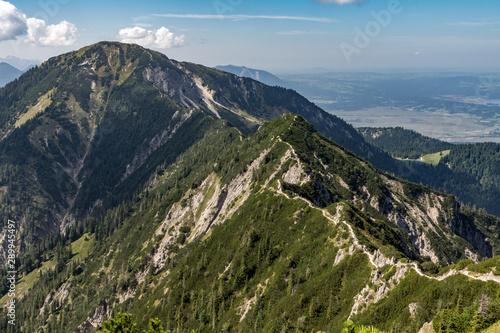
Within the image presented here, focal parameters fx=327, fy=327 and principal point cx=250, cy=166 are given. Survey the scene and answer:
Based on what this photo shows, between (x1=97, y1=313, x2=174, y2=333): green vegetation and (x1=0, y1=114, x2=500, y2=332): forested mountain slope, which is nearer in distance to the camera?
(x1=97, y1=313, x2=174, y2=333): green vegetation

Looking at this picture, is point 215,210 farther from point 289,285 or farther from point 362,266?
point 362,266

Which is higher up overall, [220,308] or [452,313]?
[452,313]

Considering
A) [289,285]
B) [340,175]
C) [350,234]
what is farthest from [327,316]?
[340,175]

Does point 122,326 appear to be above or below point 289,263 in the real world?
above

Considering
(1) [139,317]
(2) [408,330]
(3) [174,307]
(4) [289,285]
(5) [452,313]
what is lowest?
(1) [139,317]

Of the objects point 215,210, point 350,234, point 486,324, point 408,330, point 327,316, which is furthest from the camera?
point 215,210

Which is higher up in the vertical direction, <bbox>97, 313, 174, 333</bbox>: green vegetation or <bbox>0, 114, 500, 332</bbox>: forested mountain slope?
<bbox>97, 313, 174, 333</bbox>: green vegetation

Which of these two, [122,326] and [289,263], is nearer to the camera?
[122,326]

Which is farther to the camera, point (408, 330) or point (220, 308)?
point (220, 308)

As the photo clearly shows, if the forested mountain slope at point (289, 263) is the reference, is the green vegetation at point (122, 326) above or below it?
above

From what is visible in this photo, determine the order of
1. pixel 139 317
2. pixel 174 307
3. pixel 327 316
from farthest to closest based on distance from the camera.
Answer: pixel 139 317 → pixel 174 307 → pixel 327 316

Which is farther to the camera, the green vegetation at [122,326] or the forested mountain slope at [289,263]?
the forested mountain slope at [289,263]
